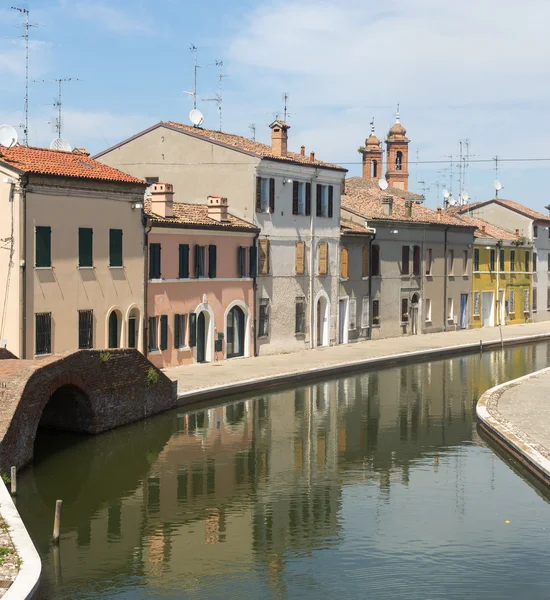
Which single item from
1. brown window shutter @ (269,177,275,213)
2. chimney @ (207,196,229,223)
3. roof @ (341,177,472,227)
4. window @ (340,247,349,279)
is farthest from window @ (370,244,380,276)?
chimney @ (207,196,229,223)

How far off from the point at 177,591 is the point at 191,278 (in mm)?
24885

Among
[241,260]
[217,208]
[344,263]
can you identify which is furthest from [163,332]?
[344,263]

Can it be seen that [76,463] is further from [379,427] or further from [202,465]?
[379,427]

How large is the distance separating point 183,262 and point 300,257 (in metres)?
9.62

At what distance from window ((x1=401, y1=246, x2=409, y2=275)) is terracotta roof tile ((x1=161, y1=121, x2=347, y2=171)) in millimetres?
10210

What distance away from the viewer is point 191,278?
137 ft

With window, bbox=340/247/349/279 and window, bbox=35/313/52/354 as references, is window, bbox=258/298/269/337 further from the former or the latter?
window, bbox=35/313/52/354

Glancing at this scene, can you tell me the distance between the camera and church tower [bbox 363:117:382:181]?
88062 mm

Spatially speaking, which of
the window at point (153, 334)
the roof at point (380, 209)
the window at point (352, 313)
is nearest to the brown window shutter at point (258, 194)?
the window at point (153, 334)

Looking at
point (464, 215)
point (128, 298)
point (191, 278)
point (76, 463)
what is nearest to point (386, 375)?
point (191, 278)

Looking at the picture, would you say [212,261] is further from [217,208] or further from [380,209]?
[380,209]

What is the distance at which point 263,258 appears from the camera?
154ft

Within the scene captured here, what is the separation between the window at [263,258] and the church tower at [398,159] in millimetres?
40719

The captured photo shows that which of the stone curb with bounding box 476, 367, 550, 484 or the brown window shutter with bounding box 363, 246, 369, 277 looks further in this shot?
the brown window shutter with bounding box 363, 246, 369, 277
